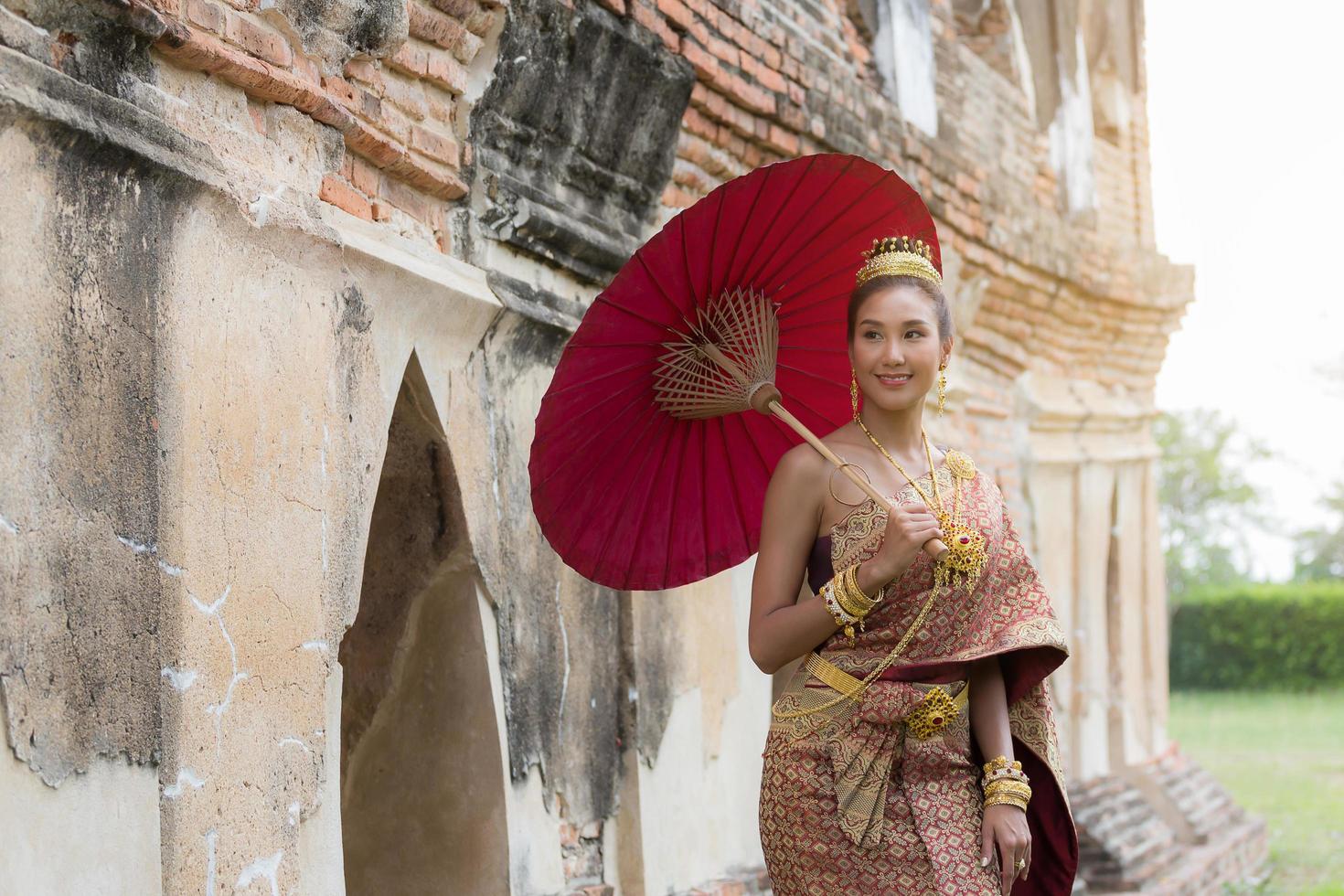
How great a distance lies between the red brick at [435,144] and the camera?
3607 mm

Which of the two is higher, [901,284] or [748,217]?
[748,217]

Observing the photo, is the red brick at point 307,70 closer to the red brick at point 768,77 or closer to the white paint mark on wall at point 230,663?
the white paint mark on wall at point 230,663

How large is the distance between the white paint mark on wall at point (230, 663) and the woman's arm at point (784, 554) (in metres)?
0.94

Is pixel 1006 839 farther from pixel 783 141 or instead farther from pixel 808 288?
pixel 783 141

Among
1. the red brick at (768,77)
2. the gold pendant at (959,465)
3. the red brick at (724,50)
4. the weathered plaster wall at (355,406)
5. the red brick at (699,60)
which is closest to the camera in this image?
the weathered plaster wall at (355,406)

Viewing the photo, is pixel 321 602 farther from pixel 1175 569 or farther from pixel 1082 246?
pixel 1175 569

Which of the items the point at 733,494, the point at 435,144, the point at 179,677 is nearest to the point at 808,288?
the point at 733,494

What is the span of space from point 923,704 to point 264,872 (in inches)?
49.6

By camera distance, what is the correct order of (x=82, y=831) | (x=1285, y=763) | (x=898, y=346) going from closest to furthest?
(x=82, y=831) → (x=898, y=346) → (x=1285, y=763)

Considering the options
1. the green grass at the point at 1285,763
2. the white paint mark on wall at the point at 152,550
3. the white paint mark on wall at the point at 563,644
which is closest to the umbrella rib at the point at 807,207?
the white paint mark on wall at the point at 152,550

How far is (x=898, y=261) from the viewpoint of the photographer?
2863 mm

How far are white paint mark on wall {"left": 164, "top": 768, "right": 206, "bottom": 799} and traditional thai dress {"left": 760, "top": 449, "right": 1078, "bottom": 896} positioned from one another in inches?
40.0

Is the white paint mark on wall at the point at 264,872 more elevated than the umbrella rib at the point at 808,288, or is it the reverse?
the umbrella rib at the point at 808,288

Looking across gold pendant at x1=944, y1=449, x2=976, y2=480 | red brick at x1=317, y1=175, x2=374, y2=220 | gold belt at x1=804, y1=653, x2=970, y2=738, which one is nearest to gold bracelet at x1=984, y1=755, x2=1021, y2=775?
gold belt at x1=804, y1=653, x2=970, y2=738
